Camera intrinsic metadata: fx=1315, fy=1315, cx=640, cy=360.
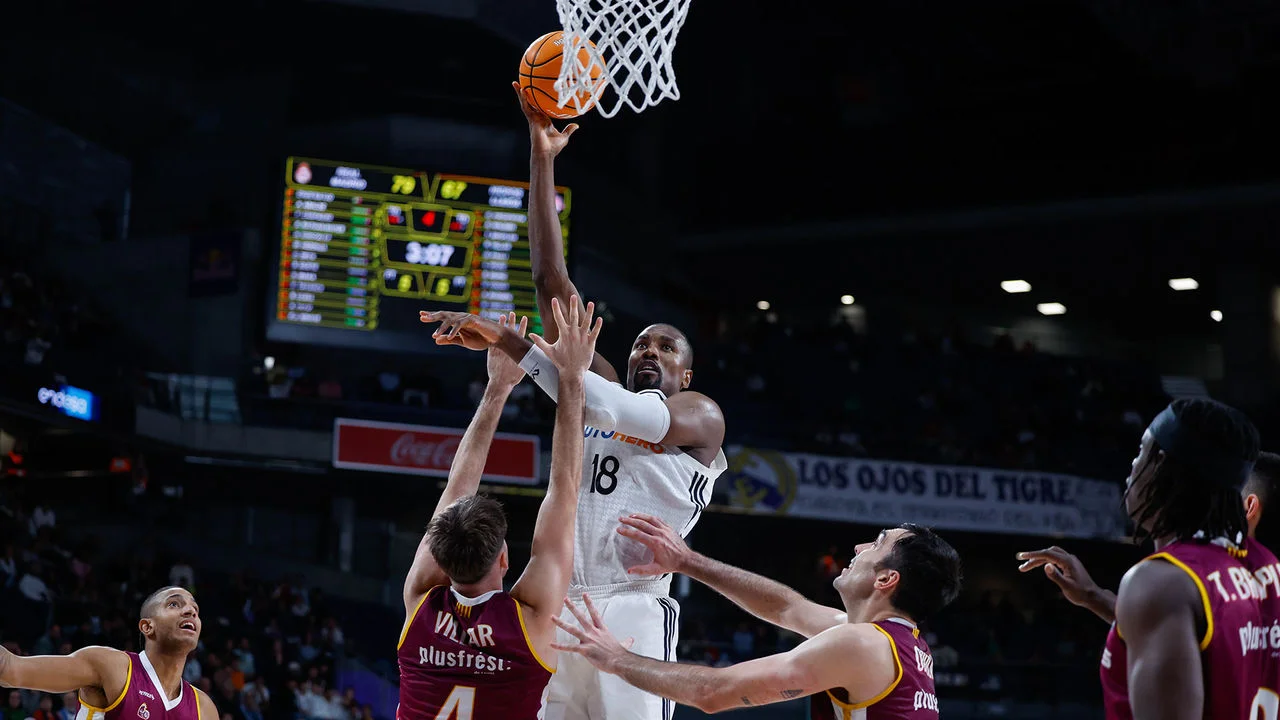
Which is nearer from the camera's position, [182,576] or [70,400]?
[182,576]

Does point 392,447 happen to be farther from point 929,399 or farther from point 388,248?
point 929,399

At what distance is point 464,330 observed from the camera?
14.8 feet

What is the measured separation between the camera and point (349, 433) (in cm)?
1862

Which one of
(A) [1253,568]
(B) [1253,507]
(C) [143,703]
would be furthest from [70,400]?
(A) [1253,568]

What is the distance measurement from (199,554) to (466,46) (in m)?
8.88

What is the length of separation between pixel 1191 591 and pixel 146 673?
16.3 ft

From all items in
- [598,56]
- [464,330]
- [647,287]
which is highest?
[647,287]

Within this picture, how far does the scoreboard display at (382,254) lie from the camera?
17.6 metres

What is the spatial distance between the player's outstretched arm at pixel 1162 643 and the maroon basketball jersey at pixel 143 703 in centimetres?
470

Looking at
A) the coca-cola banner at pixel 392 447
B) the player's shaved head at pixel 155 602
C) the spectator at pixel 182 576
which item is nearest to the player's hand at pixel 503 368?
the player's shaved head at pixel 155 602

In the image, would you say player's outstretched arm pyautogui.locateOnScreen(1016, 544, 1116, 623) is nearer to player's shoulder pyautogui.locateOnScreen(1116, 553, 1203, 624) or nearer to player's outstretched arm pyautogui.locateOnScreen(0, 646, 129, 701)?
player's shoulder pyautogui.locateOnScreen(1116, 553, 1203, 624)

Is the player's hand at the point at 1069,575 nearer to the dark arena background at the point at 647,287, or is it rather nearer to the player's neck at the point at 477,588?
the player's neck at the point at 477,588

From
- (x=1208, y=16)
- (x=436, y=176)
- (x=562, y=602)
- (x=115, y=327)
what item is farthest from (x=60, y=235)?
(x=562, y=602)

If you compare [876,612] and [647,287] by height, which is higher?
[647,287]
